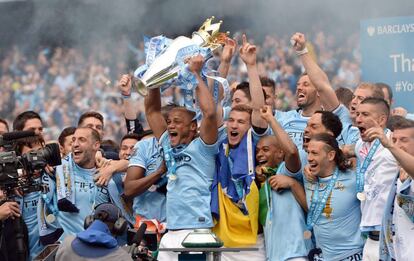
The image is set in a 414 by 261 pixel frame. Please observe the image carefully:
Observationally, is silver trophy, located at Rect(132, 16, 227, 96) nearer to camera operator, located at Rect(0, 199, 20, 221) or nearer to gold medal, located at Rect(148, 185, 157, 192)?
gold medal, located at Rect(148, 185, 157, 192)

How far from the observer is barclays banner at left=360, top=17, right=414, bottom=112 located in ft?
34.7

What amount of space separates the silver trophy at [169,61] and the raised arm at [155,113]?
10 cm

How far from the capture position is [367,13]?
12695 mm

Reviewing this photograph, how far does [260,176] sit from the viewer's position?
966 cm

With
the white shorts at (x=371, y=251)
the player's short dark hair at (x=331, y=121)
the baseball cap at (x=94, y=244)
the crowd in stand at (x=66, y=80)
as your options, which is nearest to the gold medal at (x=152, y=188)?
the player's short dark hair at (x=331, y=121)

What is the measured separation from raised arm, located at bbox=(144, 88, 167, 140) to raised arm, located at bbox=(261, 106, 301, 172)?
0.95 m

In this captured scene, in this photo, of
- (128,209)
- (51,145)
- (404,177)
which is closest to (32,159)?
(51,145)

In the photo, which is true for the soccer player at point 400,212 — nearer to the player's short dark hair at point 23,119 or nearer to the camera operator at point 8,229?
the camera operator at point 8,229

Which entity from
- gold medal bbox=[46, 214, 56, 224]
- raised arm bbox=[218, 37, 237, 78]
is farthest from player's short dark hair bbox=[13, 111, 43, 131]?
raised arm bbox=[218, 37, 237, 78]

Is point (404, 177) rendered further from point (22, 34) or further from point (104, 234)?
point (22, 34)

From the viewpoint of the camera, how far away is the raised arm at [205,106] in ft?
30.7

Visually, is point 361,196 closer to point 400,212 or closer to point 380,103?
point 400,212

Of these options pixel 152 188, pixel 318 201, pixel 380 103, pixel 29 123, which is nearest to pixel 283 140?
pixel 318 201

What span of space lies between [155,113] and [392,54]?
202 cm
